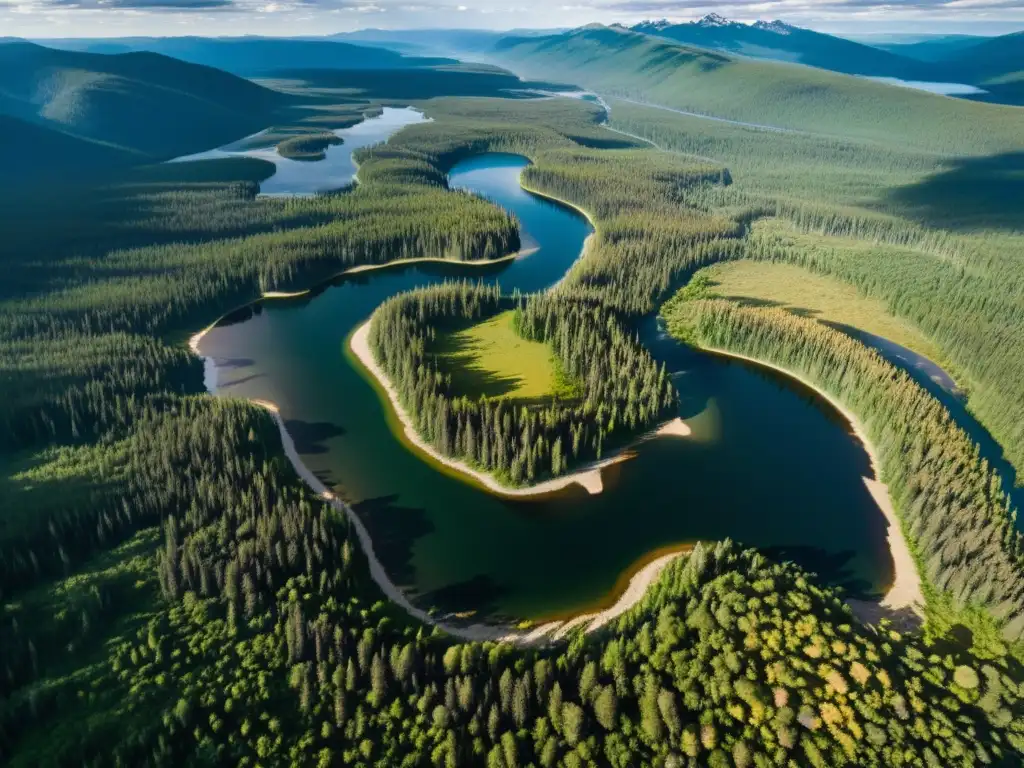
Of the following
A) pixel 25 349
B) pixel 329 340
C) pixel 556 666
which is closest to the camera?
pixel 556 666

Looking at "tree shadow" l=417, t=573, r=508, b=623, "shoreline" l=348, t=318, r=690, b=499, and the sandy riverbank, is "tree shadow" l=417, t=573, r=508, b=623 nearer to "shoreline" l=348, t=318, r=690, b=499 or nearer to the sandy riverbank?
the sandy riverbank

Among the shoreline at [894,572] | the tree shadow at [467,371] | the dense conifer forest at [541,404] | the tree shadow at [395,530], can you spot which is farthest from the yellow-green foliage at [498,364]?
the shoreline at [894,572]

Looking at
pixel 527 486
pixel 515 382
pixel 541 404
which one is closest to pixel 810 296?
pixel 515 382

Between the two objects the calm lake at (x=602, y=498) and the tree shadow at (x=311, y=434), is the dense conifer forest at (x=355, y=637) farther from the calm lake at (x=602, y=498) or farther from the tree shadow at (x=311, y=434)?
the calm lake at (x=602, y=498)

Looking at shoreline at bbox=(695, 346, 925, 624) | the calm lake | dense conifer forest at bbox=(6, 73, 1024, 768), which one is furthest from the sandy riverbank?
shoreline at bbox=(695, 346, 925, 624)

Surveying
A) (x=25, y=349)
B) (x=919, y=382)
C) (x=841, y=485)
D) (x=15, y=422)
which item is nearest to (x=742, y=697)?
(x=841, y=485)

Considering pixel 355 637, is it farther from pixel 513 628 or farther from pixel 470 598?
pixel 513 628

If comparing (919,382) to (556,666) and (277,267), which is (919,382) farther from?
(277,267)
